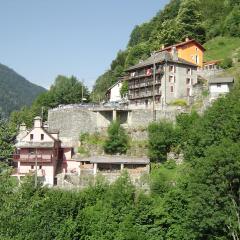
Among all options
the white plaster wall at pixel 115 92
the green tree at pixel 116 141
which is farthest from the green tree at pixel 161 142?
the white plaster wall at pixel 115 92

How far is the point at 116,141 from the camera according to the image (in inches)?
2120

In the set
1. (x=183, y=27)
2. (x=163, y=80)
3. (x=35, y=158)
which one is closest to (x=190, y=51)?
(x=163, y=80)

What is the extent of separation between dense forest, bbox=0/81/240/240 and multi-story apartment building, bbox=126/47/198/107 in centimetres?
962

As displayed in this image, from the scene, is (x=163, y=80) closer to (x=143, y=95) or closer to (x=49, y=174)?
(x=143, y=95)

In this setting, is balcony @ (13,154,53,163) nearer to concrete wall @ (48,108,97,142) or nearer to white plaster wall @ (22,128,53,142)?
white plaster wall @ (22,128,53,142)

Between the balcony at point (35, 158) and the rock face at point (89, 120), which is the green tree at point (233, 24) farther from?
the balcony at point (35, 158)

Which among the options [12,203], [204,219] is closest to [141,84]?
[204,219]

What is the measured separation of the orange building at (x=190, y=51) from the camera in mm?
70188

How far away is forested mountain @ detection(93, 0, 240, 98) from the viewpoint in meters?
85.6

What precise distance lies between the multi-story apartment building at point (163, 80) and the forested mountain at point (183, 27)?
19373mm

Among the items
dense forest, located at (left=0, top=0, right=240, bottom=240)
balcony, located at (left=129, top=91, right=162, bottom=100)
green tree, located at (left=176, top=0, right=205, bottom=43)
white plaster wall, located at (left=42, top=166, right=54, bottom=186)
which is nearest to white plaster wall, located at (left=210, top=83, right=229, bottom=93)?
dense forest, located at (left=0, top=0, right=240, bottom=240)

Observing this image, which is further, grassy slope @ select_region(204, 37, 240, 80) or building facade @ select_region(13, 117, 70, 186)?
grassy slope @ select_region(204, 37, 240, 80)

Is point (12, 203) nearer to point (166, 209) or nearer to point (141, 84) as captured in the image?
point (166, 209)

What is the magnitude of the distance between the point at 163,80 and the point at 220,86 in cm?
693
